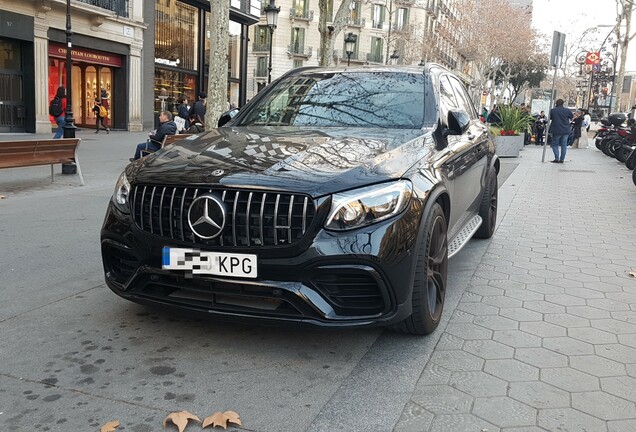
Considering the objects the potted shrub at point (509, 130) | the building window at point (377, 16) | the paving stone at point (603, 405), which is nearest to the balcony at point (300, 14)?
the building window at point (377, 16)

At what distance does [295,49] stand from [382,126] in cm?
5926

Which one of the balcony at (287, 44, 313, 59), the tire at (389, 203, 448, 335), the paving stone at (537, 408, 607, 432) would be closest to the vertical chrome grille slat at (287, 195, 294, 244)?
the tire at (389, 203, 448, 335)

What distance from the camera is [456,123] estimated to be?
4.08 metres

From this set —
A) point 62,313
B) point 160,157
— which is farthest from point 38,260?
point 160,157

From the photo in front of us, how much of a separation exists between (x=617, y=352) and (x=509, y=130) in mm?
16586

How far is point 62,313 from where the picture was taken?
3.85 metres

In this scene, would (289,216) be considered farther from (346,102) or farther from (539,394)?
(346,102)

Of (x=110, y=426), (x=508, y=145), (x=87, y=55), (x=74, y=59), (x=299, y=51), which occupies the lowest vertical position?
(x=110, y=426)

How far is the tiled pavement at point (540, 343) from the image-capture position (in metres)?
2.69

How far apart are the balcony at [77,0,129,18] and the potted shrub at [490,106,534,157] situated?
1586 cm

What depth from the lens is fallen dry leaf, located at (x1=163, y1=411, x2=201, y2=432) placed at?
97.7 inches

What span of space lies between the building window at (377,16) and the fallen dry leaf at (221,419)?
65.6 meters

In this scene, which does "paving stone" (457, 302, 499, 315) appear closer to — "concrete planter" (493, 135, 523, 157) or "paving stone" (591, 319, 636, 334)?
"paving stone" (591, 319, 636, 334)

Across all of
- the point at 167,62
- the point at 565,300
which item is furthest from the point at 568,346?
the point at 167,62
